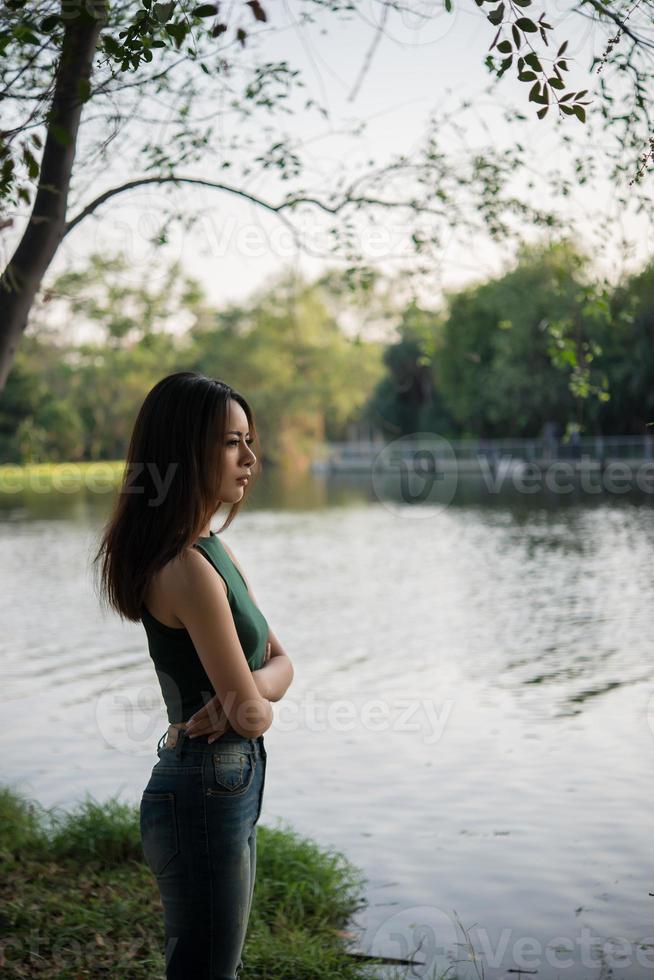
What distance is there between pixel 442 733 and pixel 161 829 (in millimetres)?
7015

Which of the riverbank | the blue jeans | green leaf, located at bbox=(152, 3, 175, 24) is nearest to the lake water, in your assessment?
the riverbank

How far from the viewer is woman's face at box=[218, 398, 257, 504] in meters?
2.45

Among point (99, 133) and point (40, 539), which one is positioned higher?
point (99, 133)

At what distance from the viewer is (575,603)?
15.8 metres

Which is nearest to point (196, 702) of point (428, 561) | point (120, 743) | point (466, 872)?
point (466, 872)

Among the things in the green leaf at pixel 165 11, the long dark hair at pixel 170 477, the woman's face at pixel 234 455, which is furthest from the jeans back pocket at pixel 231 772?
the green leaf at pixel 165 11

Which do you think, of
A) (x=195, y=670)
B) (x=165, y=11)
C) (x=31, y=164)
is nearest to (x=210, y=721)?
(x=195, y=670)

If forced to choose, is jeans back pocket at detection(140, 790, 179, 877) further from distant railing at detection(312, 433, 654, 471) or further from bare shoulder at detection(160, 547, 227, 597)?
distant railing at detection(312, 433, 654, 471)

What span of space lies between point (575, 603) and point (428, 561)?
20.2 ft

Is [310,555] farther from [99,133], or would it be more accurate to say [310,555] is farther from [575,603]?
[99,133]

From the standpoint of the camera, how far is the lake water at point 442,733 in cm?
561

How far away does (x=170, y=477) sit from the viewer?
243cm

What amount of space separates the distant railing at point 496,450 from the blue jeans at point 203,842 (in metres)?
42.1

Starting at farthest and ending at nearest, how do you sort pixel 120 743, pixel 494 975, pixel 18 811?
pixel 120 743, pixel 18 811, pixel 494 975
